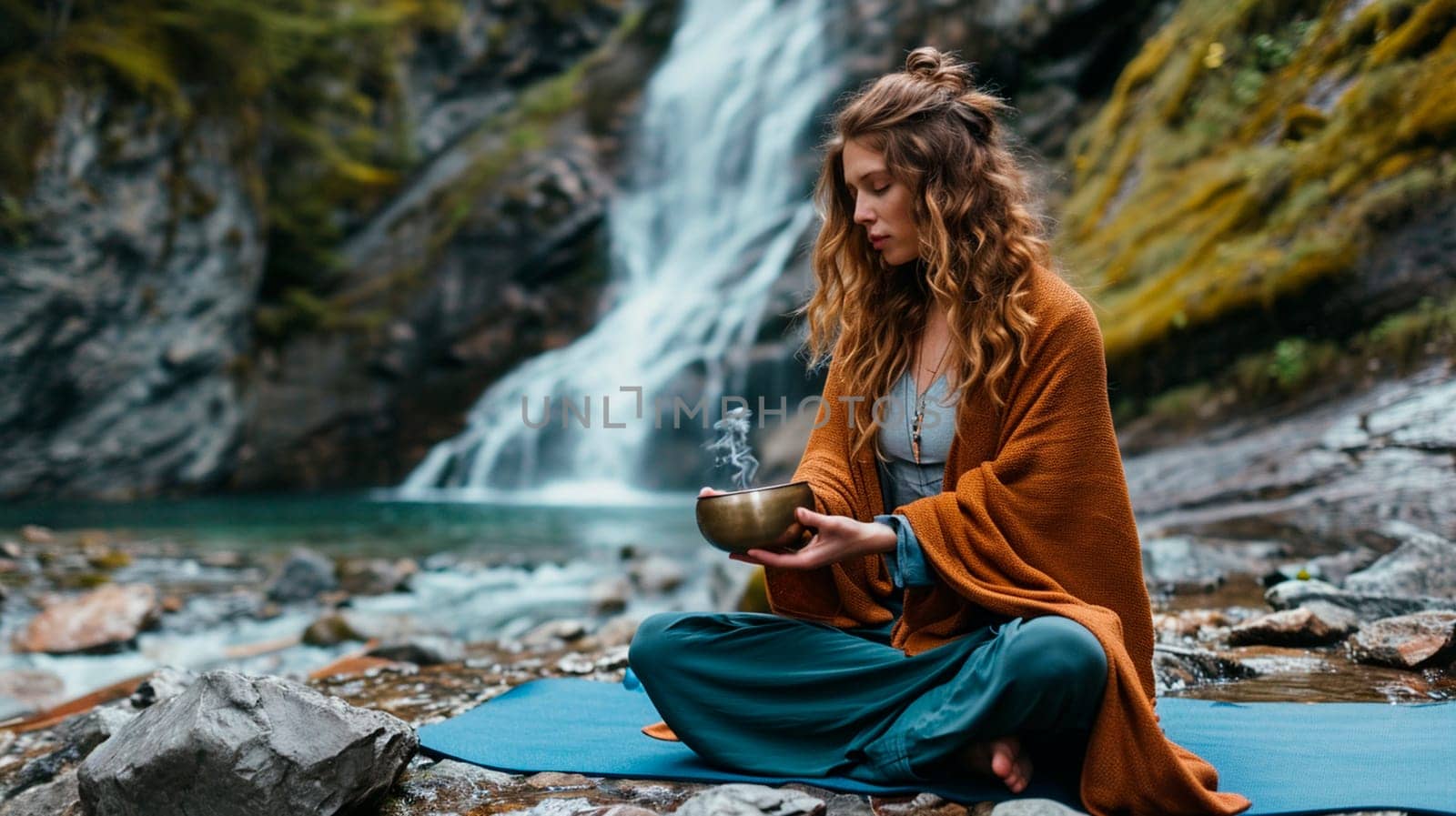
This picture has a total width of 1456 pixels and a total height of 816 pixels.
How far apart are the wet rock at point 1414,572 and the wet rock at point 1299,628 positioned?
523 millimetres

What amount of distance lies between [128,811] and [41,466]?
14802mm

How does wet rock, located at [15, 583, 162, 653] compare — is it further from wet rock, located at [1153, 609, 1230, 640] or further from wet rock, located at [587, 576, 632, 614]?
wet rock, located at [1153, 609, 1230, 640]

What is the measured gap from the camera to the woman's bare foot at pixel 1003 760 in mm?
2242

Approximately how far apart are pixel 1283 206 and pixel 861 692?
7.12 metres

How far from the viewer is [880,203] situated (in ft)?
8.50

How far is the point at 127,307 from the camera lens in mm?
14930

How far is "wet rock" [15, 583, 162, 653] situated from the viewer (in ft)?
20.1

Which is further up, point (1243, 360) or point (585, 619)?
point (1243, 360)

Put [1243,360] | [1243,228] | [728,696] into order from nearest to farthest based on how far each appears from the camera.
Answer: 1. [728,696]
2. [1243,360]
3. [1243,228]

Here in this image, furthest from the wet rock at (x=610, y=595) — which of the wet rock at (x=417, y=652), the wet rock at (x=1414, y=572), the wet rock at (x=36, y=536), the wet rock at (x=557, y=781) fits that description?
the wet rock at (x=36, y=536)

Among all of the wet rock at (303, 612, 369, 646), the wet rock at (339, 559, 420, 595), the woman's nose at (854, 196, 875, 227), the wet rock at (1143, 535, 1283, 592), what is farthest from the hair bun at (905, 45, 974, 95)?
the wet rock at (339, 559, 420, 595)

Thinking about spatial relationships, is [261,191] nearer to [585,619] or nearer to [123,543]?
[123,543]

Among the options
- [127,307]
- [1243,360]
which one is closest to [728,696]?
[1243,360]

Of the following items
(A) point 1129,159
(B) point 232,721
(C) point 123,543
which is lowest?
(C) point 123,543
